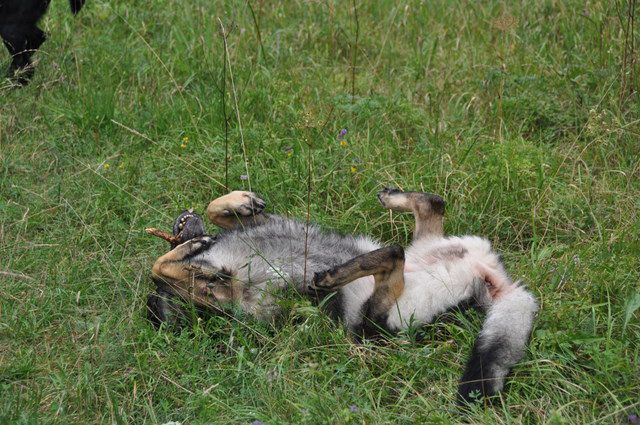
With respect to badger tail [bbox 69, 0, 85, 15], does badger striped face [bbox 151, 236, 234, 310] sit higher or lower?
lower

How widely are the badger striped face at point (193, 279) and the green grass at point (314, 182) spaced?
150 mm

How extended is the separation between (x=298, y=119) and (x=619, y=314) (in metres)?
2.38

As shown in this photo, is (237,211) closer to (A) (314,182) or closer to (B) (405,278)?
(A) (314,182)

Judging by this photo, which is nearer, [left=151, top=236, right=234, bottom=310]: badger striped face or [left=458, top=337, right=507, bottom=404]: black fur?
[left=458, top=337, right=507, bottom=404]: black fur

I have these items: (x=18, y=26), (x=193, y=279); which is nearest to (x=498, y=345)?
(x=193, y=279)

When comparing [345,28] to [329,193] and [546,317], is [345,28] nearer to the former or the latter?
[329,193]

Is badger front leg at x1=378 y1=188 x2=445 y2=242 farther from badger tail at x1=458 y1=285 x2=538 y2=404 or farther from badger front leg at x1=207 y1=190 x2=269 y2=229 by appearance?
badger front leg at x1=207 y1=190 x2=269 y2=229

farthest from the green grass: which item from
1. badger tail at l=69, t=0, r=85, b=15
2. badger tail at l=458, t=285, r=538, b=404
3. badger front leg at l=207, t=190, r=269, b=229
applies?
badger front leg at l=207, t=190, r=269, b=229

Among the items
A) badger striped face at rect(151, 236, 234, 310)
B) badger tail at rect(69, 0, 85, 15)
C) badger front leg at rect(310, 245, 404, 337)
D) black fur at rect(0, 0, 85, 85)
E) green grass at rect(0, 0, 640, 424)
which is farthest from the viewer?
badger tail at rect(69, 0, 85, 15)

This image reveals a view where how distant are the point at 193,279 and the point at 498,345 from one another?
4.50ft

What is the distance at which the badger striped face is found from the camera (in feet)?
13.3

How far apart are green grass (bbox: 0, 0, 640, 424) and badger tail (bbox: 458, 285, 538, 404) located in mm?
74

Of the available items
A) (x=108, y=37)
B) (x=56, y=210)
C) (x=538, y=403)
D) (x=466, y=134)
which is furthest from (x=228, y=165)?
(x=538, y=403)

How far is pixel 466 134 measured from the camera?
5.46 meters
